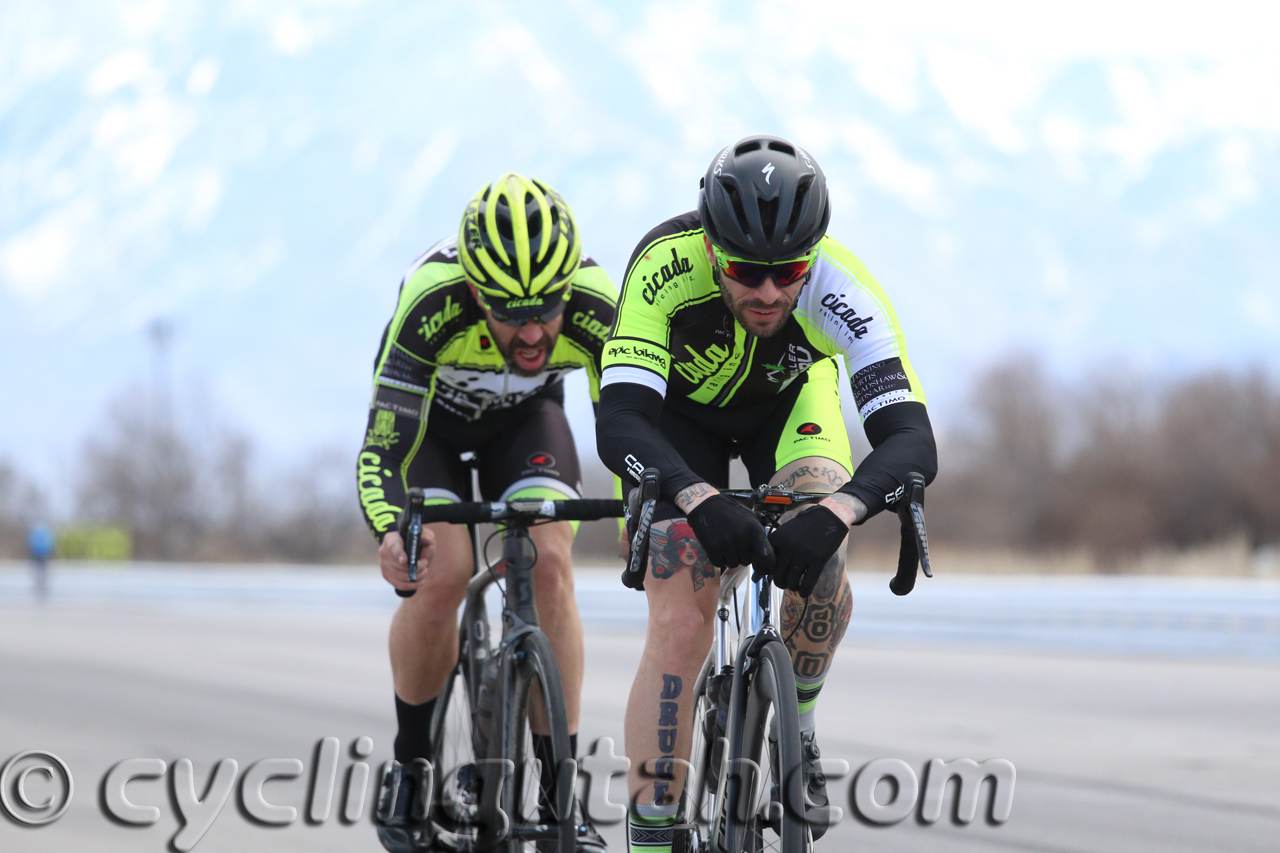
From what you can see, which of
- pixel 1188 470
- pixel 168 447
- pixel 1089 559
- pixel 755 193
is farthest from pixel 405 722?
pixel 168 447

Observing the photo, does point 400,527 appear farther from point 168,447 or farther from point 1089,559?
point 168,447

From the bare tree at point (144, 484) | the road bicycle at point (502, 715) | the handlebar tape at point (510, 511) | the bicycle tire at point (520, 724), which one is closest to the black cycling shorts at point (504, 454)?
the road bicycle at point (502, 715)

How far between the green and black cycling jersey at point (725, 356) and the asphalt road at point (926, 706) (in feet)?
6.09

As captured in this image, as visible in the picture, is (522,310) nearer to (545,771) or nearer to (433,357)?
(433,357)

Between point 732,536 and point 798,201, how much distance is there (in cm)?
79

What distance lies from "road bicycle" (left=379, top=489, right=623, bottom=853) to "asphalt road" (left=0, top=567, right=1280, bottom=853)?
67cm

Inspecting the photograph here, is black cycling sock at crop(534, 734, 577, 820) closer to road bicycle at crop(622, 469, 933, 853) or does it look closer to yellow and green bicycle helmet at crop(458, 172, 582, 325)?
road bicycle at crop(622, 469, 933, 853)

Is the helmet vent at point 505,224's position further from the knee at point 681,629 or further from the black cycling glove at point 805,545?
the black cycling glove at point 805,545

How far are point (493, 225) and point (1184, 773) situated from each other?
12.5 feet

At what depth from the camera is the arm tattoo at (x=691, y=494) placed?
3.07 meters

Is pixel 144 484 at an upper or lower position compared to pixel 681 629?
upper

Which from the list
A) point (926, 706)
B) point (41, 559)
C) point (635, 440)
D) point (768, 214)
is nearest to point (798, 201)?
point (768, 214)

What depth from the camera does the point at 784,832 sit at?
2852mm

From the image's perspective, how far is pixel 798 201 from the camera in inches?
125
